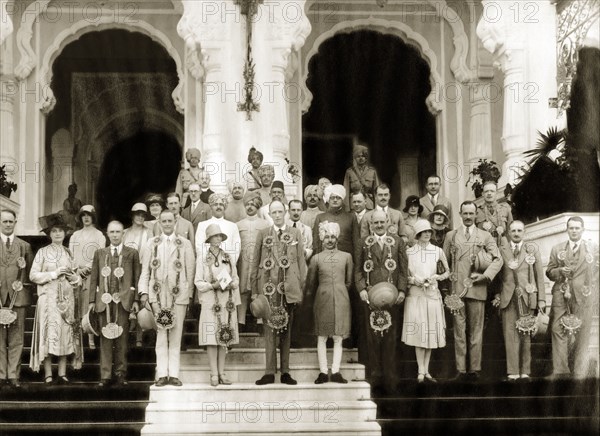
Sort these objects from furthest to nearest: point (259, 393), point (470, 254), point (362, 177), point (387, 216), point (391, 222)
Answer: point (362, 177) → point (391, 222) → point (387, 216) → point (470, 254) → point (259, 393)

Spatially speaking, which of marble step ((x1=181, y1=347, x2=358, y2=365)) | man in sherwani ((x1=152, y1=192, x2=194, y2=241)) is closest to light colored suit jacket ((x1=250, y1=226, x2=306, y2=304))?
marble step ((x1=181, y1=347, x2=358, y2=365))

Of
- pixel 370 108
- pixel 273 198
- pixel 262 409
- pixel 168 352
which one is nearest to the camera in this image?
pixel 262 409

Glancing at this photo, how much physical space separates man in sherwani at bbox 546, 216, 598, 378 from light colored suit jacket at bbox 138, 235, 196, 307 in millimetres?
3721

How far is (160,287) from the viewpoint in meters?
12.1

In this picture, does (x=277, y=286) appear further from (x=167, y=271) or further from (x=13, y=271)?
(x=13, y=271)

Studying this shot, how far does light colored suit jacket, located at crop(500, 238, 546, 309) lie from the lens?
12.5 metres

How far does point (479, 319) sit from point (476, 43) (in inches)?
311

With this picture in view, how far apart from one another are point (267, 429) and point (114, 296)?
2.20m

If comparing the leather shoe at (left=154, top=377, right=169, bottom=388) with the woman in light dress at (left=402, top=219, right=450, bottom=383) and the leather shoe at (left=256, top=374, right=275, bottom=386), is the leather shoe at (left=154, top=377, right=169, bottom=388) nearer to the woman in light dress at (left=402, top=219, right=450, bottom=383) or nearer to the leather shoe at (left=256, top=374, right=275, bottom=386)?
the leather shoe at (left=256, top=374, right=275, bottom=386)

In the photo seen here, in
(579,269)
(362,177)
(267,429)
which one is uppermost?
(362,177)

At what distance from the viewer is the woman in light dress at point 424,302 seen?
12.1 m

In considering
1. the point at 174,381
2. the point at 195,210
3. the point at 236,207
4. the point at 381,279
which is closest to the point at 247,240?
the point at 236,207

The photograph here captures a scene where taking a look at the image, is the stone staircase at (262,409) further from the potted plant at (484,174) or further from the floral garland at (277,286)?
the potted plant at (484,174)

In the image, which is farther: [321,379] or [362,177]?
[362,177]
